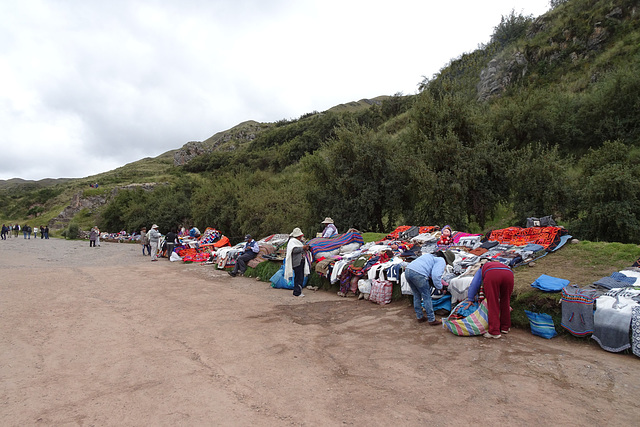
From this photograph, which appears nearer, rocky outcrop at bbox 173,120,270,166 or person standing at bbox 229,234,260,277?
person standing at bbox 229,234,260,277

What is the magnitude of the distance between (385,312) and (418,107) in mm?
14144

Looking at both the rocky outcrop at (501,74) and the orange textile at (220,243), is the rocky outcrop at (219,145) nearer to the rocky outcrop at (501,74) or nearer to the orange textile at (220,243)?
the rocky outcrop at (501,74)

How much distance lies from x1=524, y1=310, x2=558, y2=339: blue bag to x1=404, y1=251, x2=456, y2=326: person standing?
155 centimetres

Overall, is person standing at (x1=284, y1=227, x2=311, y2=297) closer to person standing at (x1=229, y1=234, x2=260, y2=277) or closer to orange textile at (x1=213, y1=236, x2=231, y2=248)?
person standing at (x1=229, y1=234, x2=260, y2=277)

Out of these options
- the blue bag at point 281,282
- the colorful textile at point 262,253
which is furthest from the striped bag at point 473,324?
the colorful textile at point 262,253

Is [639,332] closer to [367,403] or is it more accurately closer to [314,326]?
[367,403]

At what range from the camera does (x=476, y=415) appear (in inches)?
140

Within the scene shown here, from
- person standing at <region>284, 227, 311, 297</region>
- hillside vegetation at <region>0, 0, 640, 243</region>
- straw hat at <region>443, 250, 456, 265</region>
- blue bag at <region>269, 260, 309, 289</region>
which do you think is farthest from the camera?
hillside vegetation at <region>0, 0, 640, 243</region>

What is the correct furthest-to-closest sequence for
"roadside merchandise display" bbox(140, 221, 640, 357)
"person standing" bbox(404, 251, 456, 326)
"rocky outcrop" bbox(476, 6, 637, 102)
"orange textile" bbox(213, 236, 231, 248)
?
"rocky outcrop" bbox(476, 6, 637, 102) < "orange textile" bbox(213, 236, 231, 248) < "person standing" bbox(404, 251, 456, 326) < "roadside merchandise display" bbox(140, 221, 640, 357)

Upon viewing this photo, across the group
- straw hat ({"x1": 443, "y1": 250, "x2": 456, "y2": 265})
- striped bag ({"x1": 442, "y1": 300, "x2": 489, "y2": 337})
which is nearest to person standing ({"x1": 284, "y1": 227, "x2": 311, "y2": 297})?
straw hat ({"x1": 443, "y1": 250, "x2": 456, "y2": 265})

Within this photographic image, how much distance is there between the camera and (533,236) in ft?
31.6

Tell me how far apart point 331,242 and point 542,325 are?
721 centimetres

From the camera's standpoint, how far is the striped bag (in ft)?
19.5

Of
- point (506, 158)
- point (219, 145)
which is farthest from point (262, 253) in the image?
point (219, 145)
